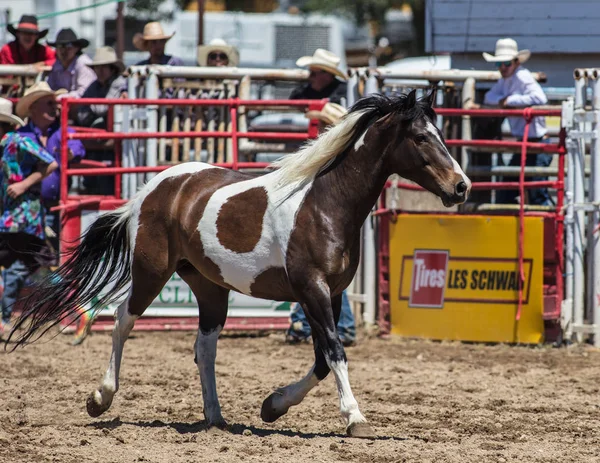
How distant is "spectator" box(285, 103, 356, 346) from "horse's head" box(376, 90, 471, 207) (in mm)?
3102

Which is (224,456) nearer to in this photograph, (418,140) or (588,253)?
(418,140)

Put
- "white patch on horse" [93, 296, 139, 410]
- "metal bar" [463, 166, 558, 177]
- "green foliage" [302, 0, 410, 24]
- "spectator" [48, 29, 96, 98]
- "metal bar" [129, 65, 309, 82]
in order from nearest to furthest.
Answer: "white patch on horse" [93, 296, 139, 410]
"metal bar" [463, 166, 558, 177]
"metal bar" [129, 65, 309, 82]
"spectator" [48, 29, 96, 98]
"green foliage" [302, 0, 410, 24]

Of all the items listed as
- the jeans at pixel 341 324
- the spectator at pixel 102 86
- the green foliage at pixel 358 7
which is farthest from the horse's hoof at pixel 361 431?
the green foliage at pixel 358 7

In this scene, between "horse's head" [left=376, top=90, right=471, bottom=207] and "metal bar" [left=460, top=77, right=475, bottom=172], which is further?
"metal bar" [left=460, top=77, right=475, bottom=172]

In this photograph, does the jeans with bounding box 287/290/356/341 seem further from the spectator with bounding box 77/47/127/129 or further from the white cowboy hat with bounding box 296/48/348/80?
the spectator with bounding box 77/47/127/129

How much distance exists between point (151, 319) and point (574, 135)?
409 cm

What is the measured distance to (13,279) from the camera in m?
8.91

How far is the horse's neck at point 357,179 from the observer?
221 inches

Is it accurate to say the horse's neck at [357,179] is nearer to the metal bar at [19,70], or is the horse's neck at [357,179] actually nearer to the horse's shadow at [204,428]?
the horse's shadow at [204,428]

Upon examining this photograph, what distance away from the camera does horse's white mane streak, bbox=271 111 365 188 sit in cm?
564

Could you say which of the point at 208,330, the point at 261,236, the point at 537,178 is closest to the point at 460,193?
the point at 261,236

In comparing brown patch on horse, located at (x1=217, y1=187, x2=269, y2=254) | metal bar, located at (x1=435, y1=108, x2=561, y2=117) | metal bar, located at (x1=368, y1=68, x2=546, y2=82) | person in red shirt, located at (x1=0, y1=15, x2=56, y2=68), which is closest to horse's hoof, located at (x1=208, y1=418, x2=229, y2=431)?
brown patch on horse, located at (x1=217, y1=187, x2=269, y2=254)

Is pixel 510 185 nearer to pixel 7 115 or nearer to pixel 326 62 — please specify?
pixel 326 62

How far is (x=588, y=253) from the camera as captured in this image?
890cm
